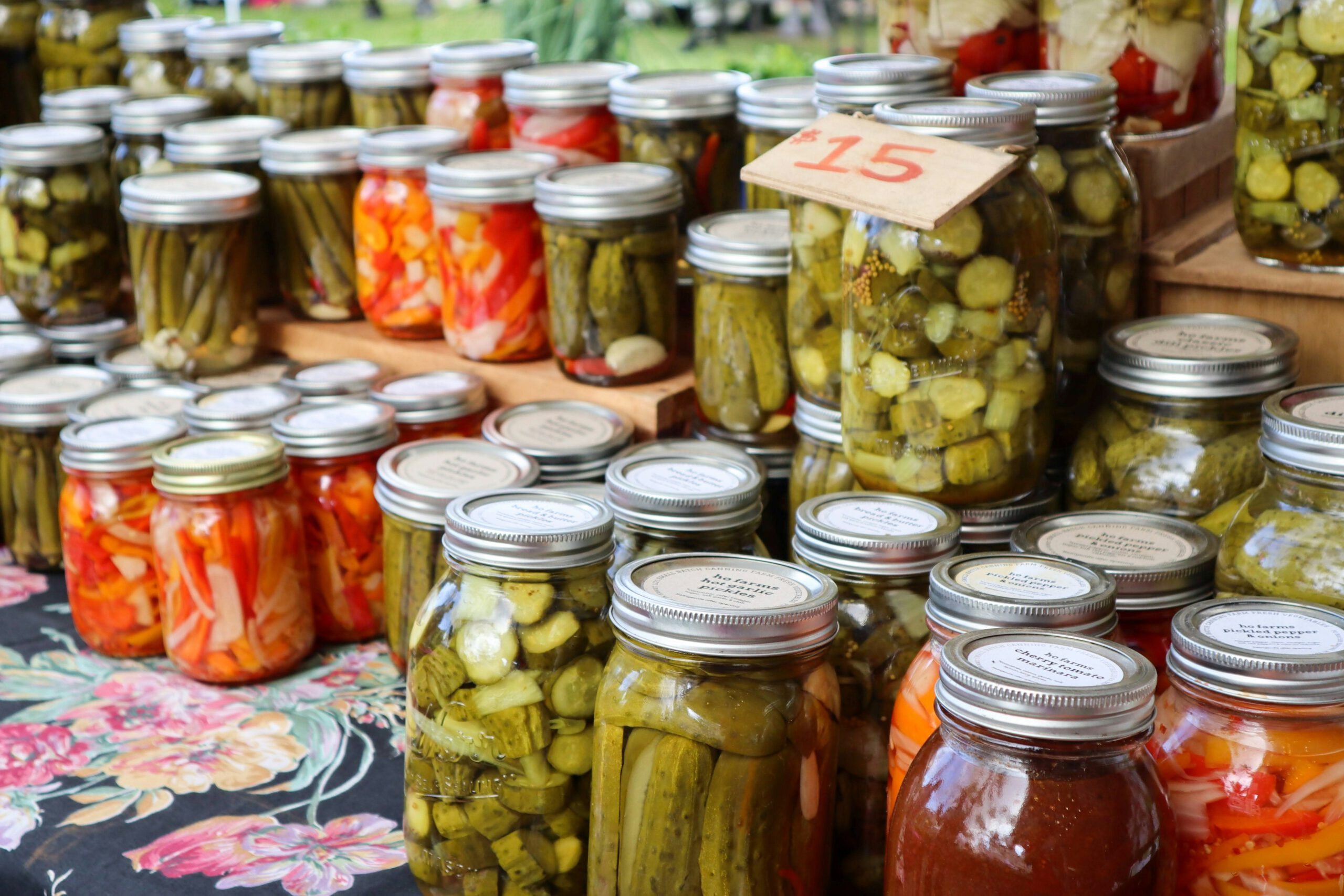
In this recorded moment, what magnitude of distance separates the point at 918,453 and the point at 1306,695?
42 centimetres

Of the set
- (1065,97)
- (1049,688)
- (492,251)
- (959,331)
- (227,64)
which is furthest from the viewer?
(227,64)

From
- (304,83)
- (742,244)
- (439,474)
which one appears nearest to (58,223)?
(304,83)

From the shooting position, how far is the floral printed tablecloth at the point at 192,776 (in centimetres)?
121

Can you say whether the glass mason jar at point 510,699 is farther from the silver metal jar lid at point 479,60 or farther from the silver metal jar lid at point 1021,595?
the silver metal jar lid at point 479,60

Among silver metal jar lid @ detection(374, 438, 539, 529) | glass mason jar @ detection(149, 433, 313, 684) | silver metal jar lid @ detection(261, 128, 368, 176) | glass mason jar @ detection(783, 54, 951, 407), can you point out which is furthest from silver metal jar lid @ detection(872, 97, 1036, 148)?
silver metal jar lid @ detection(261, 128, 368, 176)

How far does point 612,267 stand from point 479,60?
0.49m

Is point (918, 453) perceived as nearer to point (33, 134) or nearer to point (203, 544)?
point (203, 544)

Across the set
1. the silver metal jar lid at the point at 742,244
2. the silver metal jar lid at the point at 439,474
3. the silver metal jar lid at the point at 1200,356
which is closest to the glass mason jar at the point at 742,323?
the silver metal jar lid at the point at 742,244

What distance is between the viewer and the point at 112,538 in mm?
1579

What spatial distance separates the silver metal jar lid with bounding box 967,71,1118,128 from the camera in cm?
128

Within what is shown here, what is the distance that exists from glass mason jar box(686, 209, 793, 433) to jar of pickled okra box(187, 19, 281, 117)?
3.33 feet

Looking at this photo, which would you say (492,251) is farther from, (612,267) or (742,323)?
(742,323)

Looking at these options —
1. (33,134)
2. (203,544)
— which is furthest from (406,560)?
(33,134)

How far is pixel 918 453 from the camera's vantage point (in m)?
1.19
